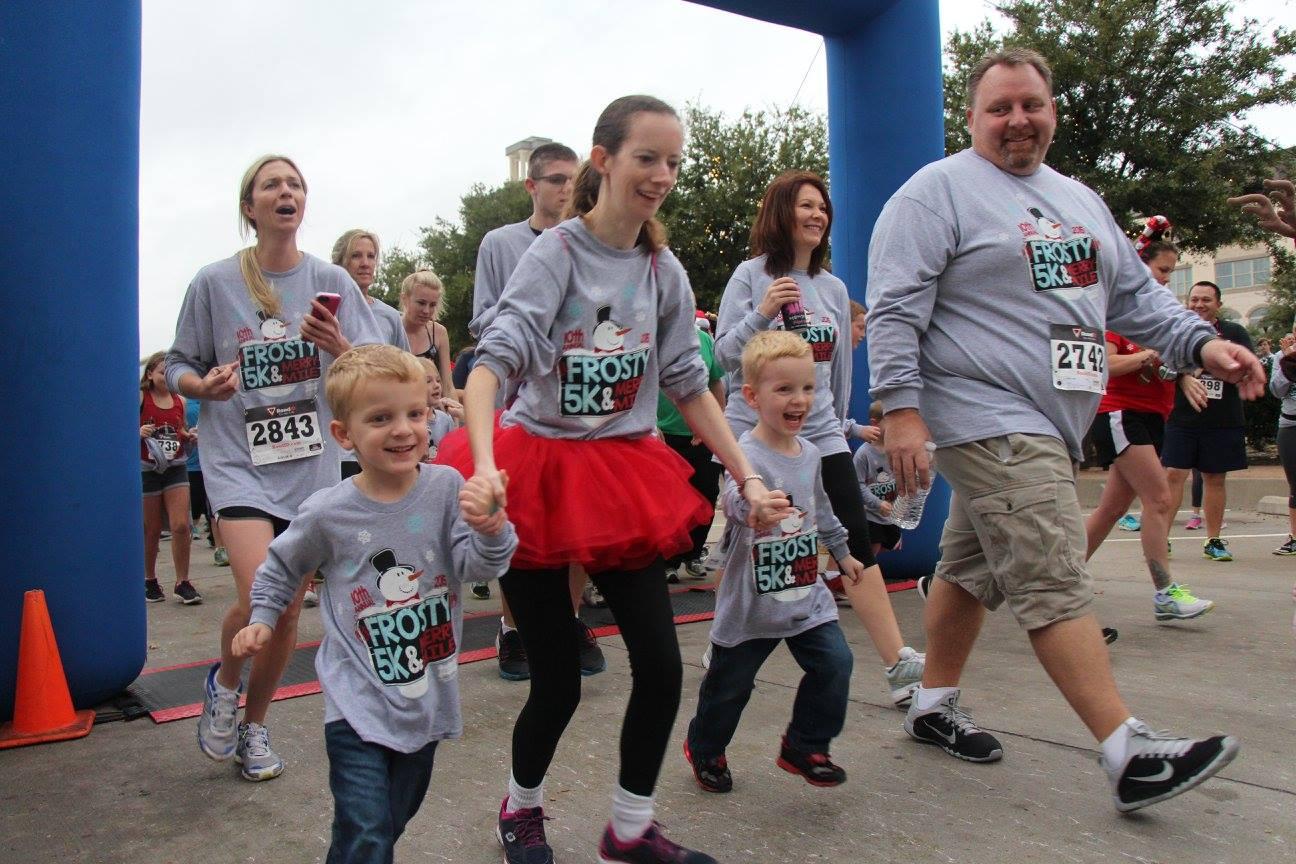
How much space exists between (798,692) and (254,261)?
2239 millimetres

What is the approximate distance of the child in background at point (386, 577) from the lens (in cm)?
223

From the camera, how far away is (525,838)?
2604 millimetres

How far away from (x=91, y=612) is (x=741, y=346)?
2.66 meters

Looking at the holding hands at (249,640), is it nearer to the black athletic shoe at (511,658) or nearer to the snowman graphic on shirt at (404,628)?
the snowman graphic on shirt at (404,628)

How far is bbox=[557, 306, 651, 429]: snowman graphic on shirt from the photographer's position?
8.75ft

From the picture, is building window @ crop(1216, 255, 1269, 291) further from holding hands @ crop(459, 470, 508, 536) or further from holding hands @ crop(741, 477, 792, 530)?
holding hands @ crop(459, 470, 508, 536)

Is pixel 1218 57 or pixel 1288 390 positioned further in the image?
pixel 1218 57

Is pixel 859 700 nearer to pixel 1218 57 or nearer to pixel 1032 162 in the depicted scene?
pixel 1032 162

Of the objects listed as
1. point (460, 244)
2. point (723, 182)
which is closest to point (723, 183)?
point (723, 182)

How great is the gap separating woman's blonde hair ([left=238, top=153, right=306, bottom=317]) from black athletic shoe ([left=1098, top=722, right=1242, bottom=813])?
113 inches

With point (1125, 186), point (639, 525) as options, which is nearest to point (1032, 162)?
point (639, 525)

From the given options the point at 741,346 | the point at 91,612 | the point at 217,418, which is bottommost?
the point at 91,612

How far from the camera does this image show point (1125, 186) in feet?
62.5

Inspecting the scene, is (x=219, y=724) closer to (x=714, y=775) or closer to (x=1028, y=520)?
(x=714, y=775)
